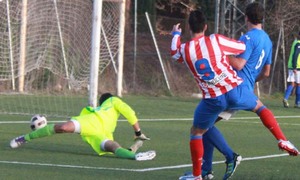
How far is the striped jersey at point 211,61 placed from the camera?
9.02m

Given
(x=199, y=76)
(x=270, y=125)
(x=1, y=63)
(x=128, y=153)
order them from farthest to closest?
1. (x=1, y=63)
2. (x=128, y=153)
3. (x=270, y=125)
4. (x=199, y=76)

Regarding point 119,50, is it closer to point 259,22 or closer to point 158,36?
point 158,36

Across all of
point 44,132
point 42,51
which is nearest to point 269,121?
point 44,132

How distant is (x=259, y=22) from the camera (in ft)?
33.0

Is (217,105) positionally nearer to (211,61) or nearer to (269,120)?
(211,61)

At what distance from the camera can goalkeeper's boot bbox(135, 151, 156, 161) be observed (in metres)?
11.0

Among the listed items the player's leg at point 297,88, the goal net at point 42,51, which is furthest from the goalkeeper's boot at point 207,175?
the player's leg at point 297,88

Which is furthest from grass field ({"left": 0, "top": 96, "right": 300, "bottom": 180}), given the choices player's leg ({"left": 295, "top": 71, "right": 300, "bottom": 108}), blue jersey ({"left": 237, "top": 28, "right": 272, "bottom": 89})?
player's leg ({"left": 295, "top": 71, "right": 300, "bottom": 108})

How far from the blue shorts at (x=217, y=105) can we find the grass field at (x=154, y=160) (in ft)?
2.71

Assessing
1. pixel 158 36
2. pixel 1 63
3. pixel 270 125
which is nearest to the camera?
pixel 270 125

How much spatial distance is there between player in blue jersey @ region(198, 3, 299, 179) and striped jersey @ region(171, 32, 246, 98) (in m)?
0.26

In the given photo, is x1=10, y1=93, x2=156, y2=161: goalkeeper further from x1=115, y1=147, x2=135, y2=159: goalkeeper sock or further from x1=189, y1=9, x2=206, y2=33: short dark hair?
x1=189, y1=9, x2=206, y2=33: short dark hair

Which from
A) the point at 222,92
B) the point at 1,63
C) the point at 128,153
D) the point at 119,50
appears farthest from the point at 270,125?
the point at 119,50

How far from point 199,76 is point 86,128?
106 inches
